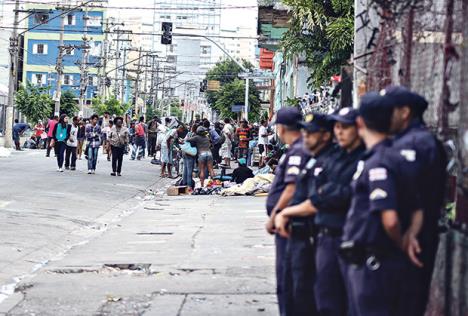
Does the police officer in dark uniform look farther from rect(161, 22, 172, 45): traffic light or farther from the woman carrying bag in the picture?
rect(161, 22, 172, 45): traffic light

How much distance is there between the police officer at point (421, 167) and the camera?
5.25 m

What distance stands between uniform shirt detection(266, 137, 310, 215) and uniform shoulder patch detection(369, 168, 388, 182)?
1668mm

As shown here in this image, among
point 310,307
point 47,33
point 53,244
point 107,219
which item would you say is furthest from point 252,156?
point 47,33

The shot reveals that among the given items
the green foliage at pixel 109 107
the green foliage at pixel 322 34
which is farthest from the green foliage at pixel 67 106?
the green foliage at pixel 322 34

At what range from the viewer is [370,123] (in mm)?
5352

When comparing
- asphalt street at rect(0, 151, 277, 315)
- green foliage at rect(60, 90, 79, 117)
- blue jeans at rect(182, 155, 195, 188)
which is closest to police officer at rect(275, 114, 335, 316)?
asphalt street at rect(0, 151, 277, 315)

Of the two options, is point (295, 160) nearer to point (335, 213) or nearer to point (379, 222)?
point (335, 213)

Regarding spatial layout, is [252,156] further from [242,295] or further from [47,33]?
[47,33]

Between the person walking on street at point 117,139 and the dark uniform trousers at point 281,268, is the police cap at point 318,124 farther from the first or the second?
the person walking on street at point 117,139

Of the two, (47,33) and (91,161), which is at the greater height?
(47,33)

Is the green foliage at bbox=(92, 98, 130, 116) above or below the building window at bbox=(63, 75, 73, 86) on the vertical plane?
below

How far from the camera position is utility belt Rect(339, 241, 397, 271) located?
5.20 meters

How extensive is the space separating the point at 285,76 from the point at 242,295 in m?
36.6

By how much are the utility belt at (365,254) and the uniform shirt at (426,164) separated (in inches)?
14.0
